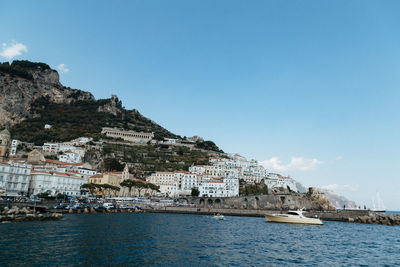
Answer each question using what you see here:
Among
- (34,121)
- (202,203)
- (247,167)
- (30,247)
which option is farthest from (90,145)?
(30,247)

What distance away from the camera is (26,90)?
13738cm

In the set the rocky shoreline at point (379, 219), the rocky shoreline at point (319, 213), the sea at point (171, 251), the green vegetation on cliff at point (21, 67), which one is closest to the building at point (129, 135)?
the green vegetation on cliff at point (21, 67)

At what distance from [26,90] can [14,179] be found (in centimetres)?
9298

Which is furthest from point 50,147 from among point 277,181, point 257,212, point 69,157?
point 277,181

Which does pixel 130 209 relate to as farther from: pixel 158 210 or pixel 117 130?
pixel 117 130

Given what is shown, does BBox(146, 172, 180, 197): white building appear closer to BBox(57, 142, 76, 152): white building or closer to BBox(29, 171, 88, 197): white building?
BBox(29, 171, 88, 197): white building

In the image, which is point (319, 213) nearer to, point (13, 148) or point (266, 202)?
point (266, 202)

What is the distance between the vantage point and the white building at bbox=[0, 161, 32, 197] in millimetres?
59062

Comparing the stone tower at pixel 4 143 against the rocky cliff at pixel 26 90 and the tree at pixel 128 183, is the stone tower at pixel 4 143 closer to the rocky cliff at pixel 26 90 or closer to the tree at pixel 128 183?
the rocky cliff at pixel 26 90

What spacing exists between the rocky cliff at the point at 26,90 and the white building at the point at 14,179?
71725 millimetres

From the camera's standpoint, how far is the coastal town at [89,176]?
6694cm

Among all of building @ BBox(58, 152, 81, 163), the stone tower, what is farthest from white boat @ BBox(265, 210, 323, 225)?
the stone tower

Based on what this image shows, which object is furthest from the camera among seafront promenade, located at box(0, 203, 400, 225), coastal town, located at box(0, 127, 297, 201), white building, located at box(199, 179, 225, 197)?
white building, located at box(199, 179, 225, 197)

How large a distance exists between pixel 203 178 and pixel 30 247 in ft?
271
